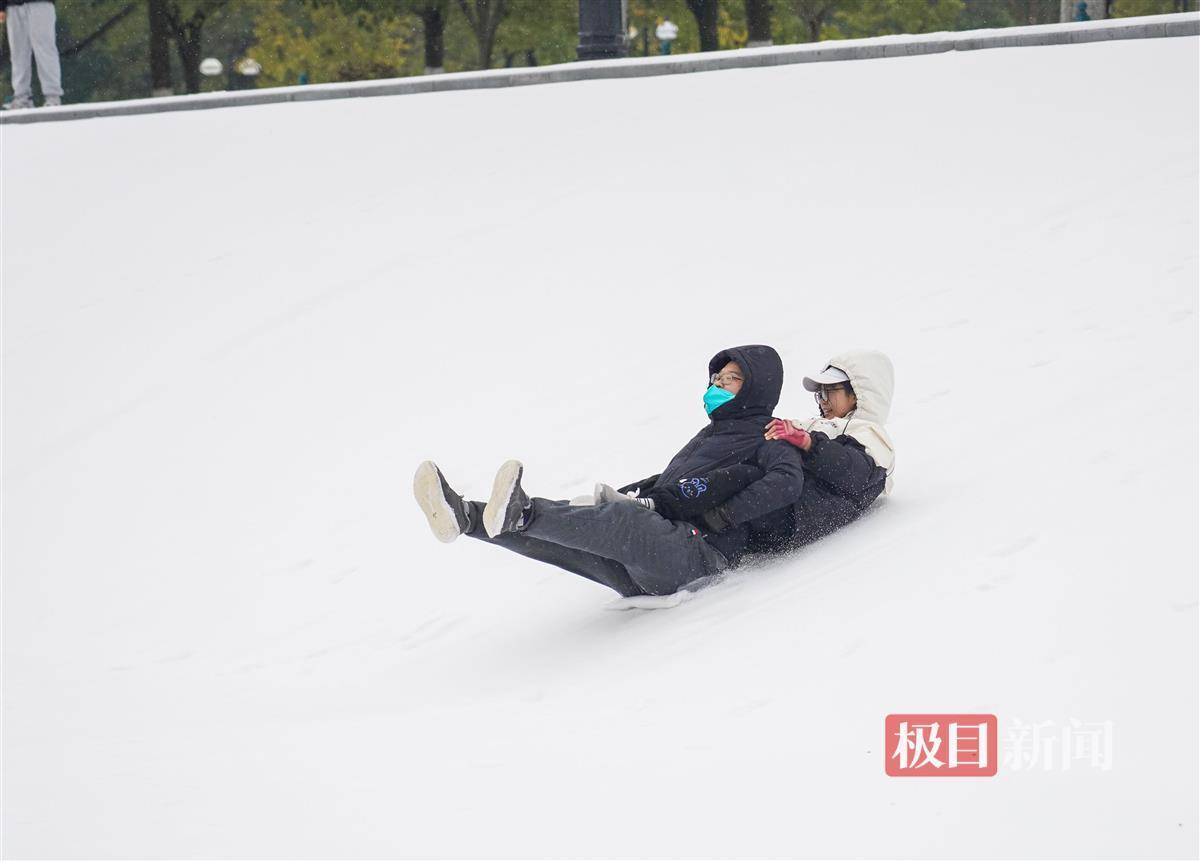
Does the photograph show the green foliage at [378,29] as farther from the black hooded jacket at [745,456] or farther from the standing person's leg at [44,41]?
the black hooded jacket at [745,456]

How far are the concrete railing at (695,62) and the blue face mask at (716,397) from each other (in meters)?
7.75

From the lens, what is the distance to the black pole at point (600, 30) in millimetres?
15391

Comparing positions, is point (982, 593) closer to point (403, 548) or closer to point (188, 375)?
point (403, 548)

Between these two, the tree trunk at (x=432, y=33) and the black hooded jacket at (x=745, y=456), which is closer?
the black hooded jacket at (x=745, y=456)

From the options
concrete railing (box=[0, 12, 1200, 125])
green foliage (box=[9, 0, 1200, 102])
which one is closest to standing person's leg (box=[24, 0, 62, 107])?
concrete railing (box=[0, 12, 1200, 125])

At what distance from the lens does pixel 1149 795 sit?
3.30 meters

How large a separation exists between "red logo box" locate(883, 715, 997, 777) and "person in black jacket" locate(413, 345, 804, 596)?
1.47 metres

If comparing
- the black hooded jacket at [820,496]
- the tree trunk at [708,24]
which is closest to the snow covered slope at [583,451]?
the black hooded jacket at [820,496]

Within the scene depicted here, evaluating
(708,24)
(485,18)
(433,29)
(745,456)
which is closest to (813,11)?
(708,24)

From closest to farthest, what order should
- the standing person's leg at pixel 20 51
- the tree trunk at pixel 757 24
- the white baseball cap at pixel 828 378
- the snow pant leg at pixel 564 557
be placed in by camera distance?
1. the snow pant leg at pixel 564 557
2. the white baseball cap at pixel 828 378
3. the standing person's leg at pixel 20 51
4. the tree trunk at pixel 757 24

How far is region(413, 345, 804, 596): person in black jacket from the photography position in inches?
189

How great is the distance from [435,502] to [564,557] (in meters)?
0.65

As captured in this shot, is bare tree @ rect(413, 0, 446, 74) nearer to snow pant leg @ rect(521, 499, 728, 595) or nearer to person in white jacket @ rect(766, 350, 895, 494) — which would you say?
→ person in white jacket @ rect(766, 350, 895, 494)

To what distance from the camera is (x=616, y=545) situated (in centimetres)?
509
